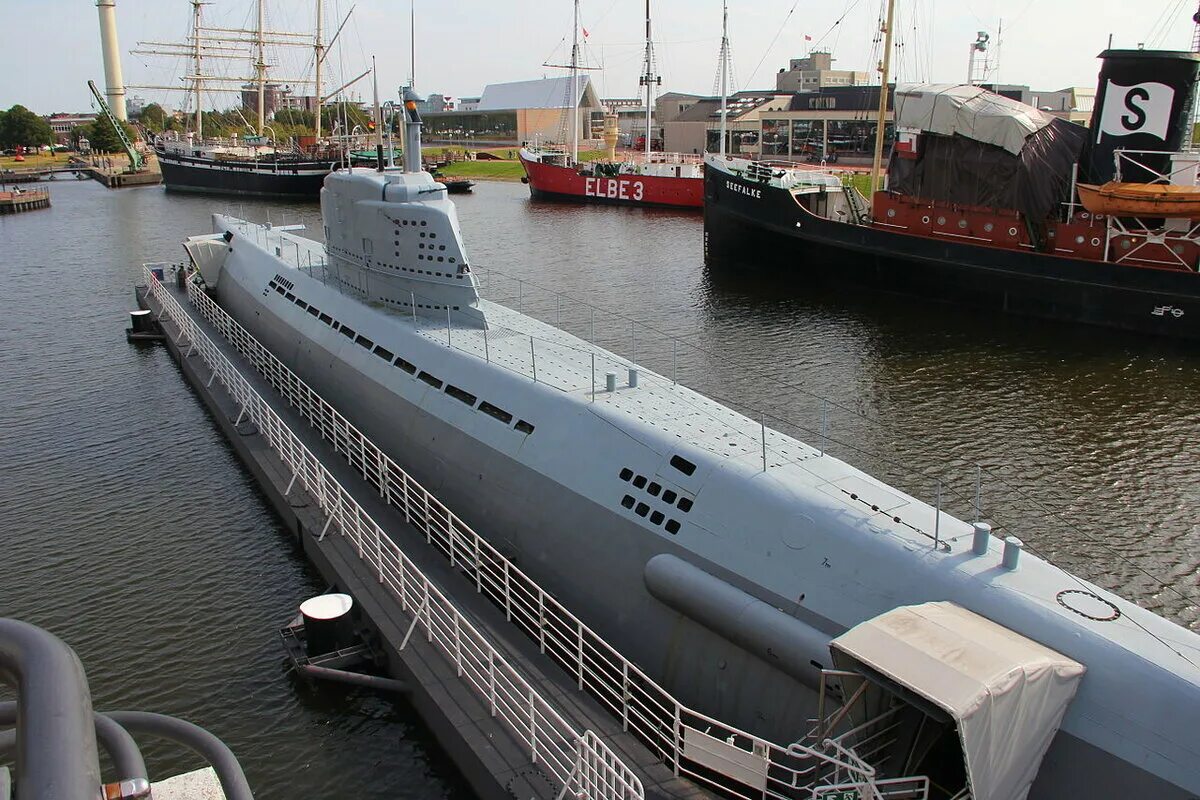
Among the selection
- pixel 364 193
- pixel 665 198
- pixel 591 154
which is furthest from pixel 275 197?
pixel 364 193

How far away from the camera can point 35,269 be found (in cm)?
4378

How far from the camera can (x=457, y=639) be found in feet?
35.1

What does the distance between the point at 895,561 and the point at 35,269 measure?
1805 inches

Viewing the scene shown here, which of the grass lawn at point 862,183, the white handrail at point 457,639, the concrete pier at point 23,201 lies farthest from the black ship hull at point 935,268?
the concrete pier at point 23,201

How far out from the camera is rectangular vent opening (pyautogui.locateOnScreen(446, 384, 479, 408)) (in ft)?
48.8

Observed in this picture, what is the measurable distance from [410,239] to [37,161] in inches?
4874

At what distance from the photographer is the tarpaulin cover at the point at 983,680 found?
6965 millimetres

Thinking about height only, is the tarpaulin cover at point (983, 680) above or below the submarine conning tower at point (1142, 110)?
below

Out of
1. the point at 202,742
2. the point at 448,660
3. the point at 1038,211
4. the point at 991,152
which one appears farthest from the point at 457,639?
the point at 991,152

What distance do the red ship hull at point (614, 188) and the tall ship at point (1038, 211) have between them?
26543 mm

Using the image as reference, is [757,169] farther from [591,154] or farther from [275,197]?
[591,154]

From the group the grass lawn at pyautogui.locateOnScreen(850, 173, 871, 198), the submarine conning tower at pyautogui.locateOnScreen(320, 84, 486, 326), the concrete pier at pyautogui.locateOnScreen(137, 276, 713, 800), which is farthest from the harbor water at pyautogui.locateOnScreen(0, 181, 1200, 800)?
the grass lawn at pyautogui.locateOnScreen(850, 173, 871, 198)

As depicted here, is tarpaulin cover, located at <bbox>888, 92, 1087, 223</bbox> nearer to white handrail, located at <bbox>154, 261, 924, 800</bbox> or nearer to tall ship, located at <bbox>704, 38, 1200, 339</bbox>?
tall ship, located at <bbox>704, 38, 1200, 339</bbox>

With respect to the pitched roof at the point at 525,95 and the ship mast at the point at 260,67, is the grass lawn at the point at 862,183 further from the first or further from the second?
the pitched roof at the point at 525,95
